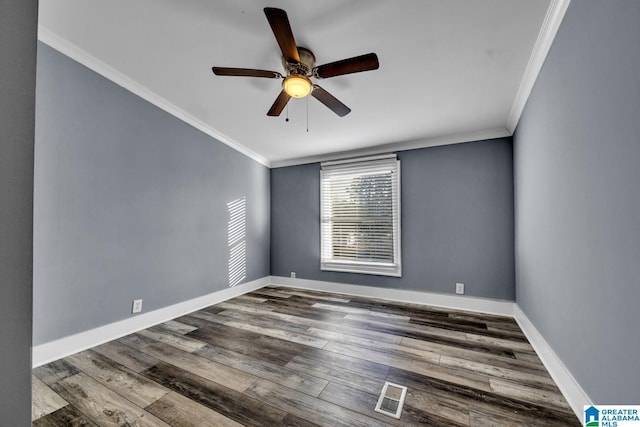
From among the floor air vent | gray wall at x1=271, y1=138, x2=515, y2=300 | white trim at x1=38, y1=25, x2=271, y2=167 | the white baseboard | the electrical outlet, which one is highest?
white trim at x1=38, y1=25, x2=271, y2=167

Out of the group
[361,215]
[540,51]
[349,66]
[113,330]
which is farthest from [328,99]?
[113,330]

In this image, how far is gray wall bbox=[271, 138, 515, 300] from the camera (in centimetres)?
308

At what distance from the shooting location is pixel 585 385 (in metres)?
1.34

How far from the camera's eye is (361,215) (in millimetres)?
3982

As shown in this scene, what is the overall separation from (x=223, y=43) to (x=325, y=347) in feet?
8.53

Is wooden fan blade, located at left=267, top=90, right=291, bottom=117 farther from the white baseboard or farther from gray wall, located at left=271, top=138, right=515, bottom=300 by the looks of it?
the white baseboard

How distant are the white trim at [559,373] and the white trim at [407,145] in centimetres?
212

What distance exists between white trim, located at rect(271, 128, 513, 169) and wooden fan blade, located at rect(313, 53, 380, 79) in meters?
2.11

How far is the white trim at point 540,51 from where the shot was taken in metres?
1.52

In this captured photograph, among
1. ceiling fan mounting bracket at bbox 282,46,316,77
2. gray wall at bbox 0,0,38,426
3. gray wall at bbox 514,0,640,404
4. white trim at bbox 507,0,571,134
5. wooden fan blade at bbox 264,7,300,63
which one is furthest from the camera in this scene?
ceiling fan mounting bracket at bbox 282,46,316,77

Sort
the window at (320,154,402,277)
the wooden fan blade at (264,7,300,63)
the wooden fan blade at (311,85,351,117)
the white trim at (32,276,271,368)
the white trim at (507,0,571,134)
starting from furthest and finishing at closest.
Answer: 1. the window at (320,154,402,277)
2. the wooden fan blade at (311,85,351,117)
3. the white trim at (32,276,271,368)
4. the white trim at (507,0,571,134)
5. the wooden fan blade at (264,7,300,63)

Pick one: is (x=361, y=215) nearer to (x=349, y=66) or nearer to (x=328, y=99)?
(x=328, y=99)

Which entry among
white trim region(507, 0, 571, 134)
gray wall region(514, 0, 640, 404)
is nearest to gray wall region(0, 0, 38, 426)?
gray wall region(514, 0, 640, 404)

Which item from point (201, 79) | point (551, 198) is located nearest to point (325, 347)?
point (551, 198)
